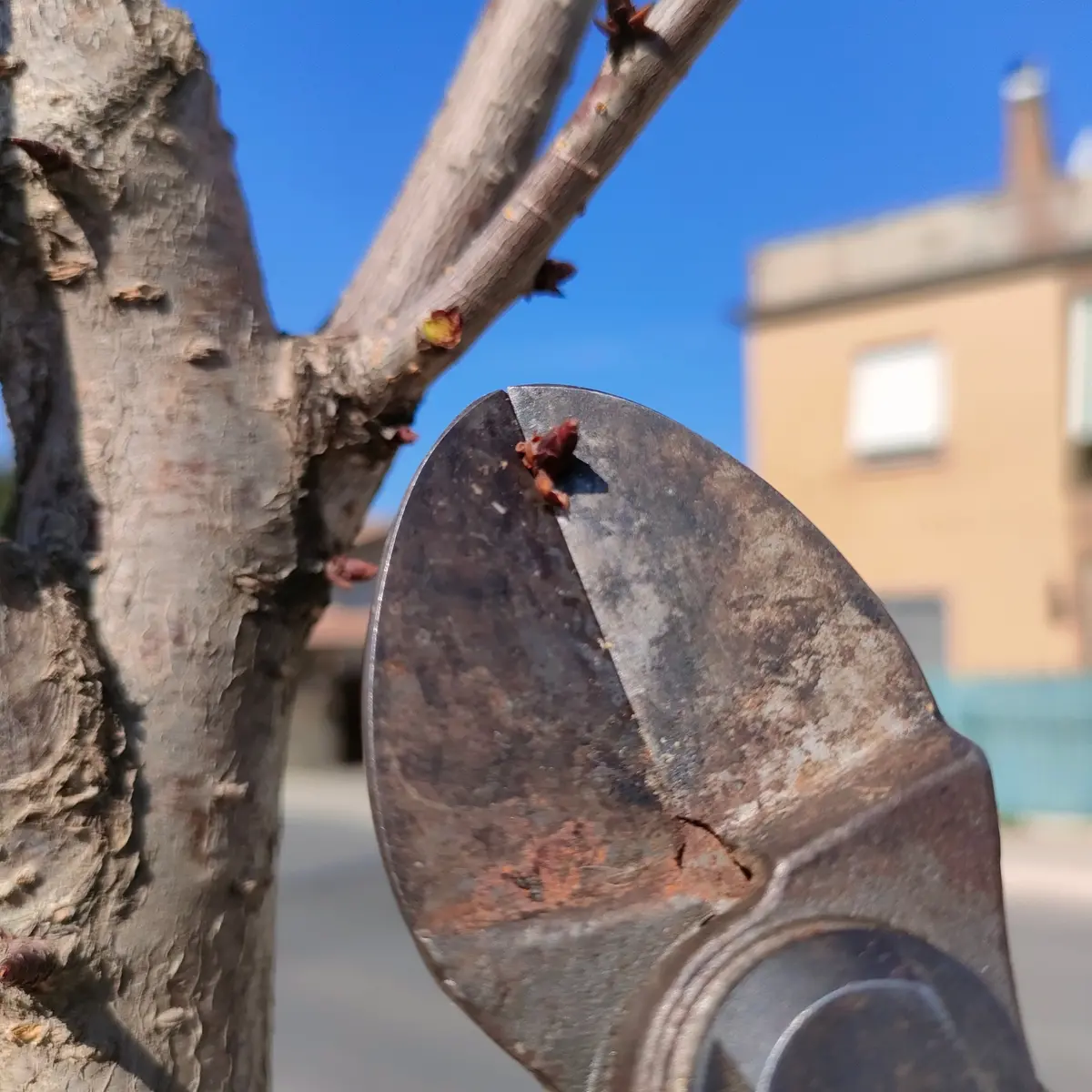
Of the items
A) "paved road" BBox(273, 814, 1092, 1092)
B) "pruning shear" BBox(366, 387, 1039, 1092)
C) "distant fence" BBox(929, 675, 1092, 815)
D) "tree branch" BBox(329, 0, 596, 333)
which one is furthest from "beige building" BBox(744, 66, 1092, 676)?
"pruning shear" BBox(366, 387, 1039, 1092)

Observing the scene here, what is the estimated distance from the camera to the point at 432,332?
1206mm

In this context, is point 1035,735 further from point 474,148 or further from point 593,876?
point 593,876

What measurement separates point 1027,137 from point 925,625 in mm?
5741

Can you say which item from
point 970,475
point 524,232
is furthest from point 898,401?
point 524,232

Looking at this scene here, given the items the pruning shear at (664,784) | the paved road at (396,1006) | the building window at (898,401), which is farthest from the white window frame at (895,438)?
the pruning shear at (664,784)

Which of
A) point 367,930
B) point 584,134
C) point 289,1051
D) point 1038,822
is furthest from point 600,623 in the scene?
point 1038,822

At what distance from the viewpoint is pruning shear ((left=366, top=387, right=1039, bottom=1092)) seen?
90 centimetres

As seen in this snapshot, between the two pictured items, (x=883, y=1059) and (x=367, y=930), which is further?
(x=367, y=930)

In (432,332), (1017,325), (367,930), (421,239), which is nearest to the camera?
(432,332)

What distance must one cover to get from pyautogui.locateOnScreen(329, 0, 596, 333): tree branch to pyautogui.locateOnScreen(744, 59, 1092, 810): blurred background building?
965 centimetres

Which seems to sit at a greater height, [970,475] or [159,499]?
[970,475]

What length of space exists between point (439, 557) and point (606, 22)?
55 centimetres

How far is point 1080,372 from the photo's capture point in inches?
450

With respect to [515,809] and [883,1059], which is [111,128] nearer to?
[515,809]
